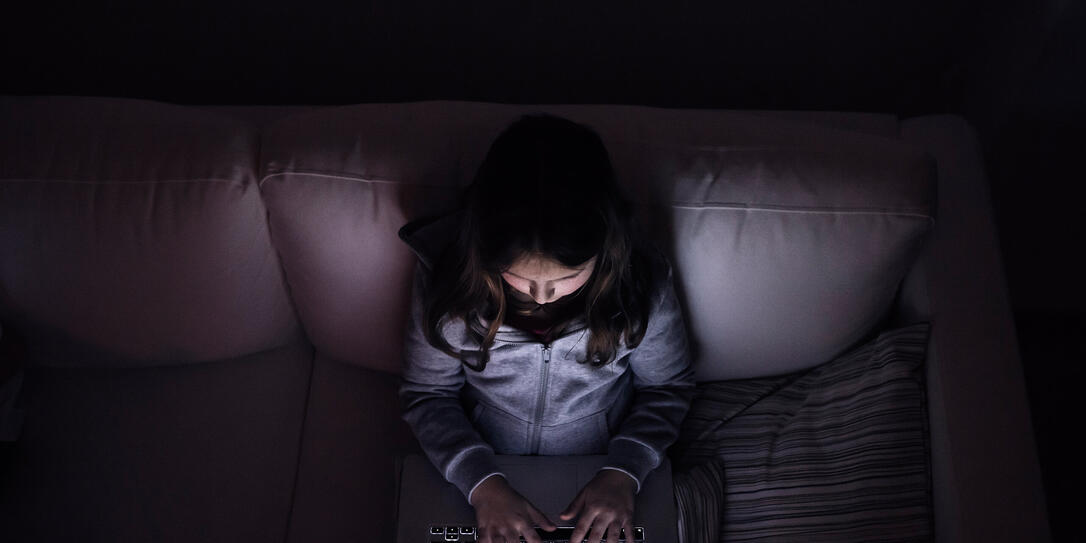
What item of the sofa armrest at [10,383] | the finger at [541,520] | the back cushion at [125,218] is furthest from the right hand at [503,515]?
the sofa armrest at [10,383]

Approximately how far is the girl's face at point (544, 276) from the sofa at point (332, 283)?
22cm

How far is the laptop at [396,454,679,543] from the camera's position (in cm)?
111

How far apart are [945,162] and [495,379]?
82cm

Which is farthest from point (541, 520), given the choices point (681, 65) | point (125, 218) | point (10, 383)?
point (681, 65)

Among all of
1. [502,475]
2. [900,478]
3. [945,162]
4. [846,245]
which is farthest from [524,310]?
[945,162]

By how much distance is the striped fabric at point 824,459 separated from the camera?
109cm

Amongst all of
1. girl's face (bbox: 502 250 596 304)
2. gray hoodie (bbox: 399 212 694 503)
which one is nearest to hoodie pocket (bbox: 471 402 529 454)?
gray hoodie (bbox: 399 212 694 503)

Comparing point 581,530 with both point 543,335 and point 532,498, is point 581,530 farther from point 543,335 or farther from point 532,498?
point 543,335

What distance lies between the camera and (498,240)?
84cm

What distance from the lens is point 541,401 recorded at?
3.83 feet

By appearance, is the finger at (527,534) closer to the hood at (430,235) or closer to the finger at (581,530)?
the finger at (581,530)

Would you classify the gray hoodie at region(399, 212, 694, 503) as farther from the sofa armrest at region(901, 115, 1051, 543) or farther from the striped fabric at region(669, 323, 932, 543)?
the sofa armrest at region(901, 115, 1051, 543)

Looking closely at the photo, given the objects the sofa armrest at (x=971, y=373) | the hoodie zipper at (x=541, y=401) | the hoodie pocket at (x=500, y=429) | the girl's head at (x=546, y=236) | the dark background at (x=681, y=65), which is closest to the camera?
the girl's head at (x=546, y=236)

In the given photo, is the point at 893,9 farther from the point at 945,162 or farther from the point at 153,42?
the point at 153,42
